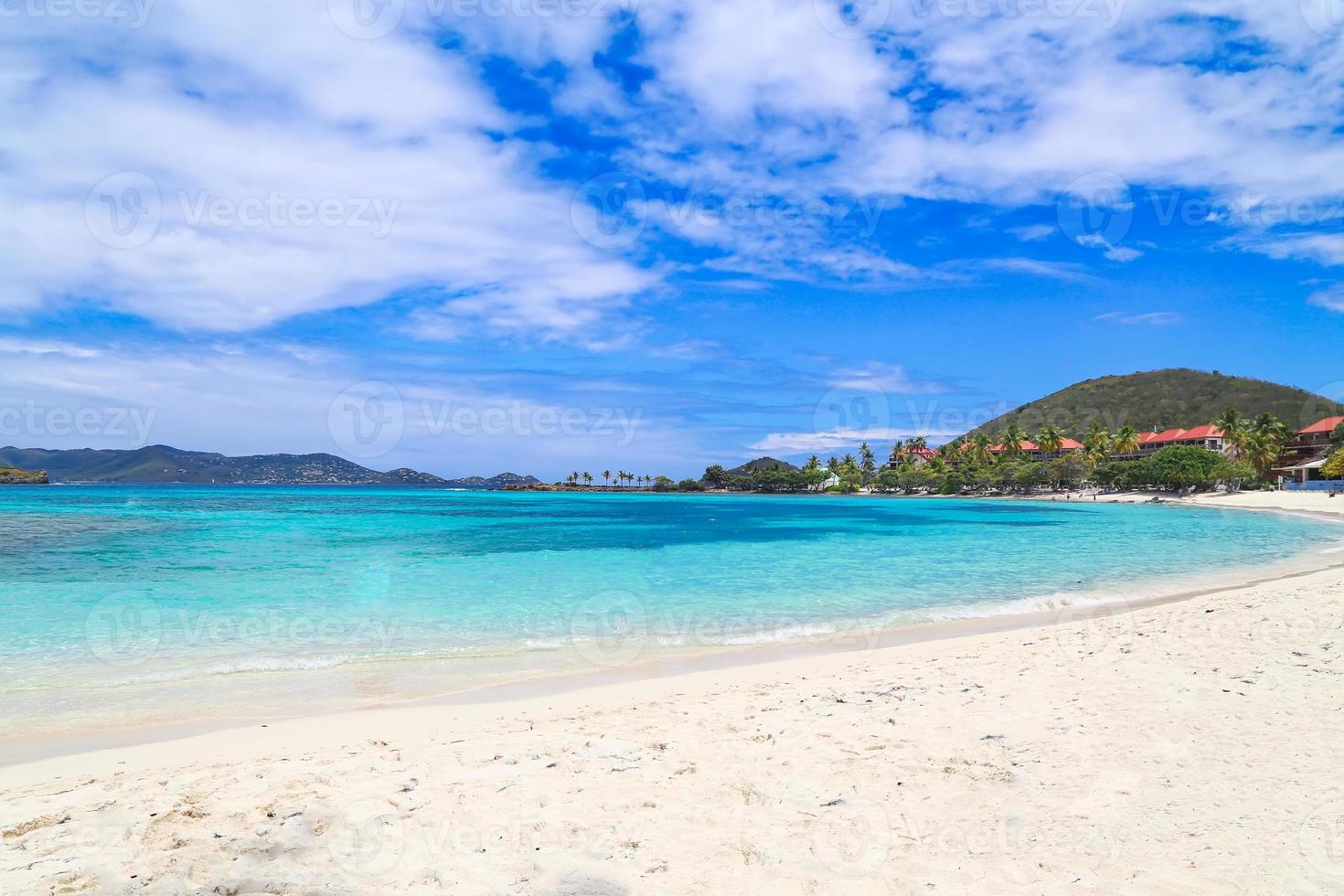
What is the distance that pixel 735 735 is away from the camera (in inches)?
239

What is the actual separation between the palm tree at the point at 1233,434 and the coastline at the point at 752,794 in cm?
10763

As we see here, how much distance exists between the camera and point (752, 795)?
15.7 ft

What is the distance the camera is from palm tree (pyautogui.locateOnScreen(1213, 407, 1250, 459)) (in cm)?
9111

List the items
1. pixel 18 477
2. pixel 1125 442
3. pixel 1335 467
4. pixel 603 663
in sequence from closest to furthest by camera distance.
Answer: pixel 603 663, pixel 1335 467, pixel 1125 442, pixel 18 477

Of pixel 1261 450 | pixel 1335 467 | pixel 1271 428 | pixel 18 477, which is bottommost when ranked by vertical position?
pixel 18 477

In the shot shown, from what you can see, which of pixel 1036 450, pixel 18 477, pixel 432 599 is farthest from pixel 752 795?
pixel 18 477

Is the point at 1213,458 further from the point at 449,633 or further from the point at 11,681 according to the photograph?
the point at 11,681

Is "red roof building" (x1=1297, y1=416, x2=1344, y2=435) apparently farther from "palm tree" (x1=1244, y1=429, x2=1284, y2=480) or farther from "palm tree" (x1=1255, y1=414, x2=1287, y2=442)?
"palm tree" (x1=1244, y1=429, x2=1284, y2=480)

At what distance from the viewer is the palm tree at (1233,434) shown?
3587 inches

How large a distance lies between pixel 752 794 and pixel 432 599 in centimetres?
1219

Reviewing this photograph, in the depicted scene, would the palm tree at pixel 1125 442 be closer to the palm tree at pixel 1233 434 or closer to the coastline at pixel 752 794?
the palm tree at pixel 1233 434

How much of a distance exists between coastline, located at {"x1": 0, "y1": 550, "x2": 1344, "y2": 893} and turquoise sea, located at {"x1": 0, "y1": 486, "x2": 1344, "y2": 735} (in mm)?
2253

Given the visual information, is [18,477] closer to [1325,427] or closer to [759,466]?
[759,466]

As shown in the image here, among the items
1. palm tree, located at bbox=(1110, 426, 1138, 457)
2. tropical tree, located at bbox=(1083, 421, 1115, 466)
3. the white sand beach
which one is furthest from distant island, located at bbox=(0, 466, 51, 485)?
palm tree, located at bbox=(1110, 426, 1138, 457)
